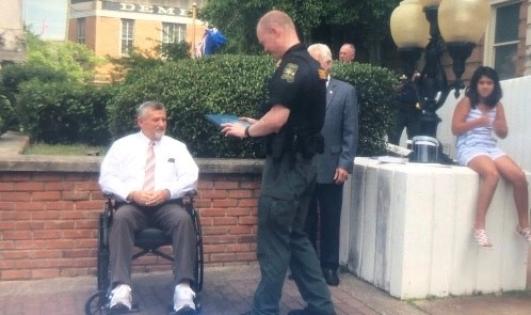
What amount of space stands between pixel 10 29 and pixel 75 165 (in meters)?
7.49

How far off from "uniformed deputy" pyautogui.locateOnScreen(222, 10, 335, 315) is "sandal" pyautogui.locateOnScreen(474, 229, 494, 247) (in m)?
1.43

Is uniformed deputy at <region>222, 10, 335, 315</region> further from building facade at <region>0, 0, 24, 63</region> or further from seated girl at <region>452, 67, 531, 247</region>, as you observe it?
building facade at <region>0, 0, 24, 63</region>

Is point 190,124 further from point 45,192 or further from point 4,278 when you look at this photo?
point 4,278

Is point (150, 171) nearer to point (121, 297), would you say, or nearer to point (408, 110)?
point (121, 297)

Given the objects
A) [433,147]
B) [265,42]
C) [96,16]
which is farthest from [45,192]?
[96,16]

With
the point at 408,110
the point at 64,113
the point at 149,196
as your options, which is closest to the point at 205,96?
the point at 149,196

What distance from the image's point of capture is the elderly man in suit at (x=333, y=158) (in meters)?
5.96

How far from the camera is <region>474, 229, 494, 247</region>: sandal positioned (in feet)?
19.0

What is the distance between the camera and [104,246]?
5.31 m

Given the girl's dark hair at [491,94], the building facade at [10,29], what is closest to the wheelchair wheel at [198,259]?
the girl's dark hair at [491,94]

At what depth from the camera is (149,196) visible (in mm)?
5496

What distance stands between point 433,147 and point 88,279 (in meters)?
3.16

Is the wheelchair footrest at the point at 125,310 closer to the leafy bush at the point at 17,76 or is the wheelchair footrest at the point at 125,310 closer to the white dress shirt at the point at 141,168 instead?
the white dress shirt at the point at 141,168

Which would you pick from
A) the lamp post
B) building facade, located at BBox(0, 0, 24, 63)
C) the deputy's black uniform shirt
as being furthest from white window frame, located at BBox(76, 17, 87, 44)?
the deputy's black uniform shirt
